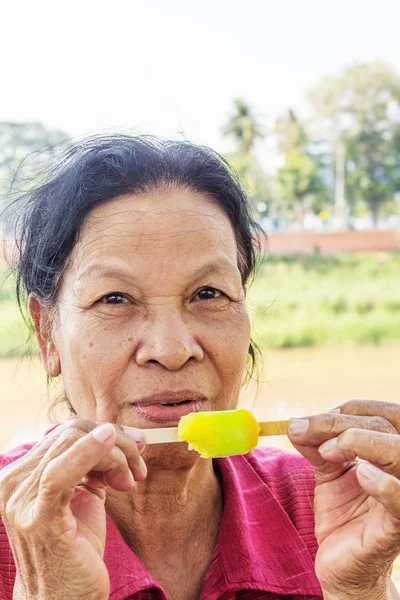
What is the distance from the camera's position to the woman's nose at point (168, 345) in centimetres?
189

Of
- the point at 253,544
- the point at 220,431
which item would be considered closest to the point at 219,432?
the point at 220,431

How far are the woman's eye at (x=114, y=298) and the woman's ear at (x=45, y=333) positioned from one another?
0.28m

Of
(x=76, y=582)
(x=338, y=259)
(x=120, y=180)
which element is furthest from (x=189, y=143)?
(x=338, y=259)

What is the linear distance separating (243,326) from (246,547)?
2.05ft

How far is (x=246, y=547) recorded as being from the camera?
7.07 ft

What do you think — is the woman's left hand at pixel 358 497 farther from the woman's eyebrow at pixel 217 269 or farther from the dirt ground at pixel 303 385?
the dirt ground at pixel 303 385

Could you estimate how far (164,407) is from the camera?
1913 millimetres

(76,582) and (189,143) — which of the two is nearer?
(76,582)

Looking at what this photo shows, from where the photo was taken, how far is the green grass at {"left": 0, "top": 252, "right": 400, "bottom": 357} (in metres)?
21.3

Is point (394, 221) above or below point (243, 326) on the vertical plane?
below

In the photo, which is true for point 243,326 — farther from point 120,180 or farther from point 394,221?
point 394,221

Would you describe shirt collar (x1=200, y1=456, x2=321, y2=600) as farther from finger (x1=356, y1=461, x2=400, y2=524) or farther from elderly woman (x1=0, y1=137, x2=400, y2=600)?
finger (x1=356, y1=461, x2=400, y2=524)

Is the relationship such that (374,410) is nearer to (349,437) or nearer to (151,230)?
(349,437)

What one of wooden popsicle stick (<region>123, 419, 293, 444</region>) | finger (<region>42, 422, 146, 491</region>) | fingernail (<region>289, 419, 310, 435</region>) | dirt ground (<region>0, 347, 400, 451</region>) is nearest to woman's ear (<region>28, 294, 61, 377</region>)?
wooden popsicle stick (<region>123, 419, 293, 444</region>)
